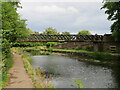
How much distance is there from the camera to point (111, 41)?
117ft

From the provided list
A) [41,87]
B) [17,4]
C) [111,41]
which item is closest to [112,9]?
[111,41]

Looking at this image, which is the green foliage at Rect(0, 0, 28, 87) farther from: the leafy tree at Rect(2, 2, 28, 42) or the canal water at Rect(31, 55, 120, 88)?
the canal water at Rect(31, 55, 120, 88)

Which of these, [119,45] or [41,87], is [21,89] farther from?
[119,45]

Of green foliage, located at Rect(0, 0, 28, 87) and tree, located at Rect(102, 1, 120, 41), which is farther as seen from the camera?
tree, located at Rect(102, 1, 120, 41)

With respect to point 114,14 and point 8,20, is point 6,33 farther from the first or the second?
point 114,14

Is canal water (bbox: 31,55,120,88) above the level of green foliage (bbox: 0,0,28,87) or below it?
below

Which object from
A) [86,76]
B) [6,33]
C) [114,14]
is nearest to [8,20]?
[6,33]

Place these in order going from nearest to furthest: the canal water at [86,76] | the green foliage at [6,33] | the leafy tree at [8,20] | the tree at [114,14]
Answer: the green foliage at [6,33], the leafy tree at [8,20], the canal water at [86,76], the tree at [114,14]

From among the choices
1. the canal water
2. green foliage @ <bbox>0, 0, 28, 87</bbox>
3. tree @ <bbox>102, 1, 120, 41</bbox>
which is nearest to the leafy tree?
green foliage @ <bbox>0, 0, 28, 87</bbox>

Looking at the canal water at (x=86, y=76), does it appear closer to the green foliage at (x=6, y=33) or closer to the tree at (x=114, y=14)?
the green foliage at (x=6, y=33)

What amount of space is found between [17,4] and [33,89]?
23693 mm

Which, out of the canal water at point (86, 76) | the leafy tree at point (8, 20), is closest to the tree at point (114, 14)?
the canal water at point (86, 76)

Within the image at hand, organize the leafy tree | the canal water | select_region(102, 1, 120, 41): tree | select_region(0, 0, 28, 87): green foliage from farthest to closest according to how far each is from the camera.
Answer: select_region(102, 1, 120, 41): tree < the canal water < the leafy tree < select_region(0, 0, 28, 87): green foliage

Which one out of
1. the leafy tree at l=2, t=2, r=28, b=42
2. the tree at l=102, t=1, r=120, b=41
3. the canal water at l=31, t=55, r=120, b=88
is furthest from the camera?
the tree at l=102, t=1, r=120, b=41
